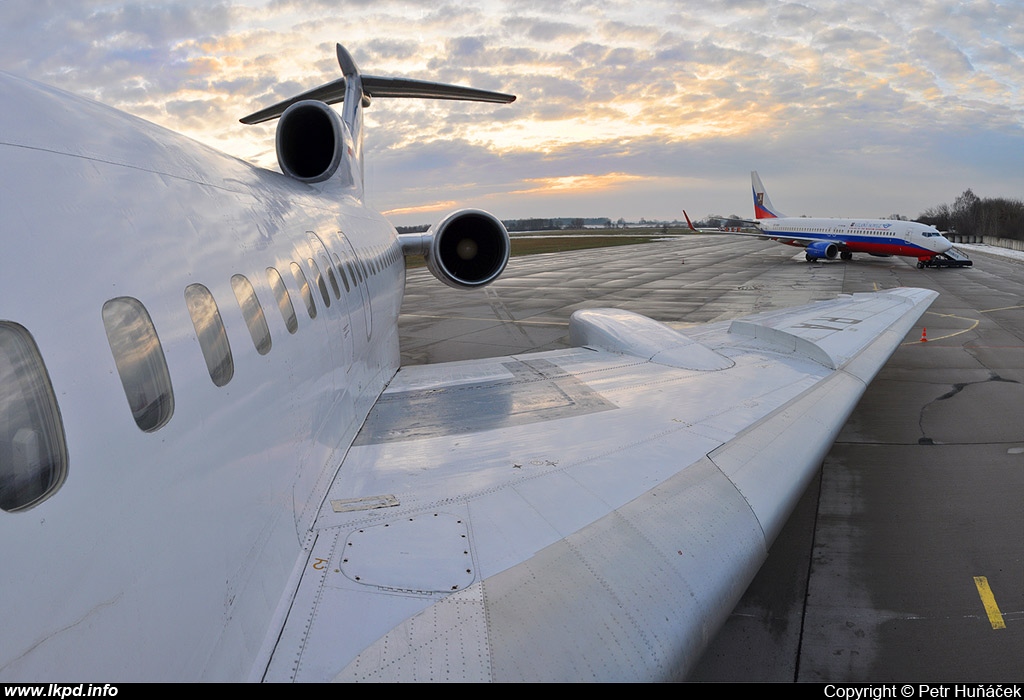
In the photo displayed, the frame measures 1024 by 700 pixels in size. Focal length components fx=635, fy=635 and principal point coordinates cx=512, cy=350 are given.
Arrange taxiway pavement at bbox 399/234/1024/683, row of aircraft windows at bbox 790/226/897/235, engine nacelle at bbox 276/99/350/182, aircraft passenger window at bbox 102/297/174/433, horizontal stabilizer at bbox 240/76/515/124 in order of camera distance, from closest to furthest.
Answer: aircraft passenger window at bbox 102/297/174/433 < taxiway pavement at bbox 399/234/1024/683 < engine nacelle at bbox 276/99/350/182 < horizontal stabilizer at bbox 240/76/515/124 < row of aircraft windows at bbox 790/226/897/235

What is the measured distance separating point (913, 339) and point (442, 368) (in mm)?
11301

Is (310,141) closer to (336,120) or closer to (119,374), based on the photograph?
(336,120)

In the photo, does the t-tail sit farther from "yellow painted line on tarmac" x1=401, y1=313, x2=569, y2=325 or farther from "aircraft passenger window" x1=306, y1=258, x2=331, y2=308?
"yellow painted line on tarmac" x1=401, y1=313, x2=569, y2=325

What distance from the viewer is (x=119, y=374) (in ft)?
6.46

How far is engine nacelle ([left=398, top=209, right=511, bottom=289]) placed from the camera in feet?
31.7

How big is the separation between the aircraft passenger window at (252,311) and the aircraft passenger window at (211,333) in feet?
0.93

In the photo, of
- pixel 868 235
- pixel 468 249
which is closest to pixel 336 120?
pixel 468 249

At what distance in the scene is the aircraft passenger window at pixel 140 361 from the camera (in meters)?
1.99

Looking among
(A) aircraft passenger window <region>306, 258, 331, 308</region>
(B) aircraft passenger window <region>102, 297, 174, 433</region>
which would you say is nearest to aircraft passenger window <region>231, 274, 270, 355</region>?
(B) aircraft passenger window <region>102, 297, 174, 433</region>

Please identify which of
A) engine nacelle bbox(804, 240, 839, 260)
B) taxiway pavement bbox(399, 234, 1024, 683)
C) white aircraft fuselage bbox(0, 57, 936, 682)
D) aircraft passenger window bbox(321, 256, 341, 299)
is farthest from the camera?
engine nacelle bbox(804, 240, 839, 260)

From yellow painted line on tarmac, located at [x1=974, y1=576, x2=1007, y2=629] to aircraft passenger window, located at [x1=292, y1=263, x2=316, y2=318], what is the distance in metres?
4.91

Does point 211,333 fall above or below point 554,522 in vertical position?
above

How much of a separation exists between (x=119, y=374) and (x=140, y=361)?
5.6 inches

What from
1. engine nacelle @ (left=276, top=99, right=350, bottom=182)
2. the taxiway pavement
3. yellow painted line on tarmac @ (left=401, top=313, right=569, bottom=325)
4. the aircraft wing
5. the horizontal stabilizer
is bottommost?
the taxiway pavement
